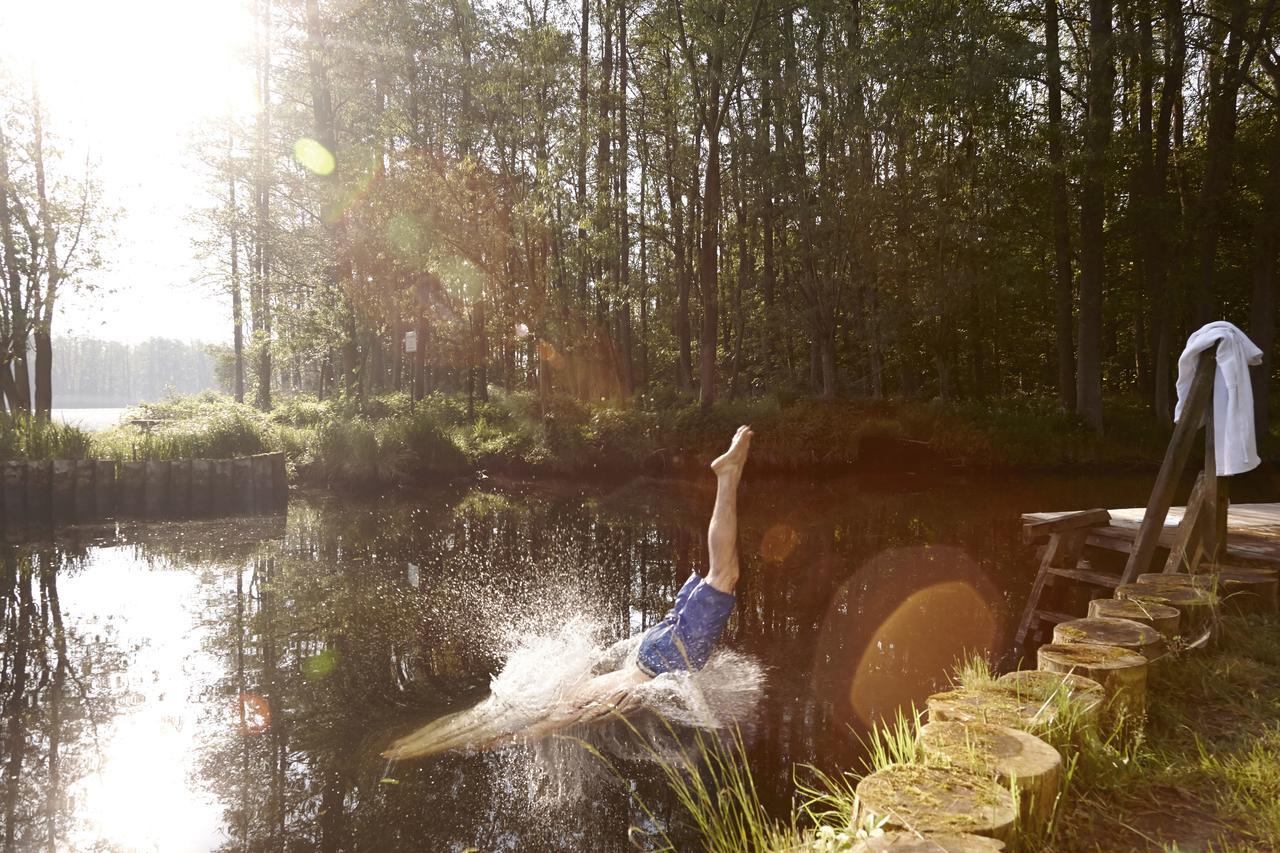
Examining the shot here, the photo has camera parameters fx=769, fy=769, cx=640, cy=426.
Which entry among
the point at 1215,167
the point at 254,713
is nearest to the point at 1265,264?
the point at 1215,167

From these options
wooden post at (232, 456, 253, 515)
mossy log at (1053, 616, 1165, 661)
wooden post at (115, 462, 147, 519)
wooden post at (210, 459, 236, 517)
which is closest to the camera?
mossy log at (1053, 616, 1165, 661)

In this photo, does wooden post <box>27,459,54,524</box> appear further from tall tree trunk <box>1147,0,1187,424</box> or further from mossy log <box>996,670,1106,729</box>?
tall tree trunk <box>1147,0,1187,424</box>

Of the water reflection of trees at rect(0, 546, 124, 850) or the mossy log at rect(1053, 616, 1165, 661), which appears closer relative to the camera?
the mossy log at rect(1053, 616, 1165, 661)

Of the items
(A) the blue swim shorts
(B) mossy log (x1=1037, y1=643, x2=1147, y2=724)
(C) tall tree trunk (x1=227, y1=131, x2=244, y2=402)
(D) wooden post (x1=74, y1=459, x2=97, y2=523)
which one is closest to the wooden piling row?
(D) wooden post (x1=74, y1=459, x2=97, y2=523)

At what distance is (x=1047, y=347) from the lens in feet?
95.1

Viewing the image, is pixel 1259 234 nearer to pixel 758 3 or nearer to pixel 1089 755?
pixel 758 3

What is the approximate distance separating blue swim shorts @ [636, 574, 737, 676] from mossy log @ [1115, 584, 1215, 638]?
2459 millimetres

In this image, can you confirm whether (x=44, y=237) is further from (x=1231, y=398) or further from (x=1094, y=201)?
(x=1094, y=201)

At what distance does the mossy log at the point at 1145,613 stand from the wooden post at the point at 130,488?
15.2 metres

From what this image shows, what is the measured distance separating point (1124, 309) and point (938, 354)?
17.0 ft

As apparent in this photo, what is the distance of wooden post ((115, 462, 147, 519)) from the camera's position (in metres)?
14.0

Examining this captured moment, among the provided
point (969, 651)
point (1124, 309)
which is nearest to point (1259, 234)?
point (1124, 309)

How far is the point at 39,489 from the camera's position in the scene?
13.6 m

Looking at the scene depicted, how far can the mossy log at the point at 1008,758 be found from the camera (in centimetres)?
238
